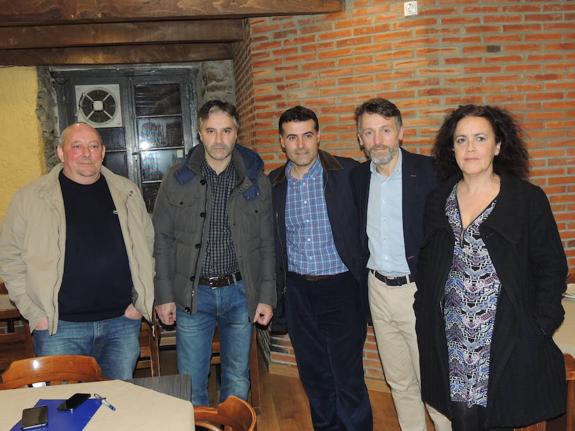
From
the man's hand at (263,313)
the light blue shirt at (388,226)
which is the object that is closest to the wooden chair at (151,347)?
the man's hand at (263,313)

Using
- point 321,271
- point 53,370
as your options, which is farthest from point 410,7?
point 53,370

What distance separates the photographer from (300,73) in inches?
165

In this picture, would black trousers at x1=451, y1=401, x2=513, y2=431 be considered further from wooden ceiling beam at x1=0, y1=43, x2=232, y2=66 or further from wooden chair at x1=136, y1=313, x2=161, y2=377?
wooden ceiling beam at x1=0, y1=43, x2=232, y2=66

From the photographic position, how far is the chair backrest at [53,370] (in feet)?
7.30

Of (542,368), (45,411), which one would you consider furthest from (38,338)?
(542,368)

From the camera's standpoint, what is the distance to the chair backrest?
7.30 feet

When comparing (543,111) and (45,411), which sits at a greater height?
(543,111)

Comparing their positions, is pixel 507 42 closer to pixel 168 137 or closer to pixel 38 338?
pixel 38 338

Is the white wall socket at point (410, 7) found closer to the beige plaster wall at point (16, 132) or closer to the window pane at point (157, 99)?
the window pane at point (157, 99)

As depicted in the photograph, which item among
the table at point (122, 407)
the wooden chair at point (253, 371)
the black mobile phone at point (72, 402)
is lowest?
the wooden chair at point (253, 371)

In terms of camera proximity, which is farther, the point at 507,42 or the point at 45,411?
the point at 507,42

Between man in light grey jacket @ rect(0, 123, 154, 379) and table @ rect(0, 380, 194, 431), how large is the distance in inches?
28.1

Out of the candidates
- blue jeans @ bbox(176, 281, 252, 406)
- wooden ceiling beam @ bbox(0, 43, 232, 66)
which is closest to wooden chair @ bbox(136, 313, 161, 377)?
blue jeans @ bbox(176, 281, 252, 406)

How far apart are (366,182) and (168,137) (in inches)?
160
